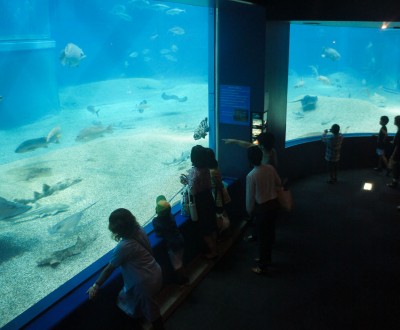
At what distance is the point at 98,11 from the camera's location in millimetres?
24891

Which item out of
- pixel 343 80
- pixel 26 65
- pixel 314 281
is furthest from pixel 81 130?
pixel 343 80

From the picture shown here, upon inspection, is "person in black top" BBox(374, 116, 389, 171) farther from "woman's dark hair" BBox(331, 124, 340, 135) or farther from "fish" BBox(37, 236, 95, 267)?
"fish" BBox(37, 236, 95, 267)

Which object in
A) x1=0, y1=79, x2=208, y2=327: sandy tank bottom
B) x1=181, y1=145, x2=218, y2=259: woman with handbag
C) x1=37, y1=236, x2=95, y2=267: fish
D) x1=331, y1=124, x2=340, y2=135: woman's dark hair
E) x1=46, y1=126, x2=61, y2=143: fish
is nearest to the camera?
x1=181, y1=145, x2=218, y2=259: woman with handbag

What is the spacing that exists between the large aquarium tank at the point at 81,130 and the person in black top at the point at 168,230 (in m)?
1.27

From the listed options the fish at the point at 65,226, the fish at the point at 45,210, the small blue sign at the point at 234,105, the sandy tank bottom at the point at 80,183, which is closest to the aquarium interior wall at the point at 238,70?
the small blue sign at the point at 234,105

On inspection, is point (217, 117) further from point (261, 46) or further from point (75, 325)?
point (75, 325)

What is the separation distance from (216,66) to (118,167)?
149 inches

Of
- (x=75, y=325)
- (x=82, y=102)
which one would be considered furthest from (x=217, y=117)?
(x=82, y=102)

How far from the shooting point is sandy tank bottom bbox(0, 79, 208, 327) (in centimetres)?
362

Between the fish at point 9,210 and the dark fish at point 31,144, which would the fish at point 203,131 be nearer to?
the fish at point 9,210

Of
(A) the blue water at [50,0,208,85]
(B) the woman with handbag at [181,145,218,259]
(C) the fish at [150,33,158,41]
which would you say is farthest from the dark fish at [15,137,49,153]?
(C) the fish at [150,33,158,41]

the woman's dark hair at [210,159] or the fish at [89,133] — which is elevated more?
the woman's dark hair at [210,159]

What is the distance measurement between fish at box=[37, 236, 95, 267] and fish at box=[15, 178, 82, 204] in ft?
7.39

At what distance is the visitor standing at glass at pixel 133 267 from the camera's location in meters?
2.22
